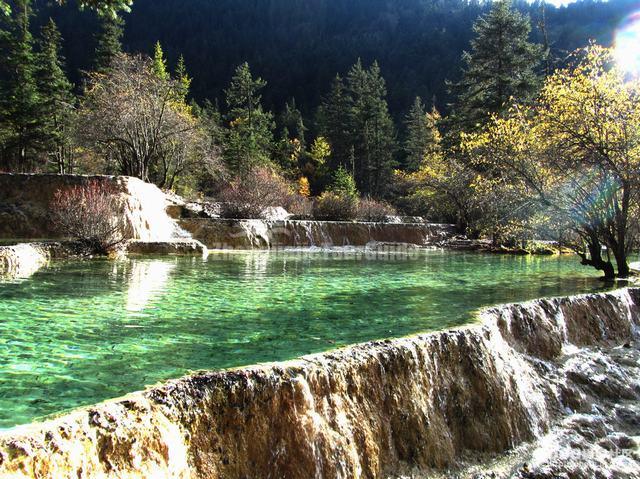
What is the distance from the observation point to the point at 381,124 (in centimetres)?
5191

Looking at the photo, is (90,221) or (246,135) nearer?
(90,221)

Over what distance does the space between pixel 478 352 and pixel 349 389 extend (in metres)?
1.77

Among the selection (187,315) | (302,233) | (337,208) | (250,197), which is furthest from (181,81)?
(187,315)

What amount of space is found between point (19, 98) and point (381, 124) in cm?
3318

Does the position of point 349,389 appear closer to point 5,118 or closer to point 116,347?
point 116,347

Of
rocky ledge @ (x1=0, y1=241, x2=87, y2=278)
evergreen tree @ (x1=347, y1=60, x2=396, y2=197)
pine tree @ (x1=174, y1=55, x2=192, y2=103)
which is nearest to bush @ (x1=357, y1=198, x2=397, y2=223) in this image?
pine tree @ (x1=174, y1=55, x2=192, y2=103)

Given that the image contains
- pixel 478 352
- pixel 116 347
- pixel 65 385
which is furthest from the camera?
pixel 478 352

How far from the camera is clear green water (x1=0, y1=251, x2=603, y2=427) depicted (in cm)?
387

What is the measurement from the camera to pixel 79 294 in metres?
7.29

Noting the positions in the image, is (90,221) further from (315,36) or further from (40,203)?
(315,36)

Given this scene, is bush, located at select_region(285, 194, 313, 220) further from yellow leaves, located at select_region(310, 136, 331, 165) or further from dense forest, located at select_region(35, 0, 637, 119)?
dense forest, located at select_region(35, 0, 637, 119)

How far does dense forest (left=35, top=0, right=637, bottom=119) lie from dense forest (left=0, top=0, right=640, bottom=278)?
545 millimetres

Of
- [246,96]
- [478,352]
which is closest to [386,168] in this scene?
[246,96]

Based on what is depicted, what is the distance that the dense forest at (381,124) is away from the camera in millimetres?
10516
